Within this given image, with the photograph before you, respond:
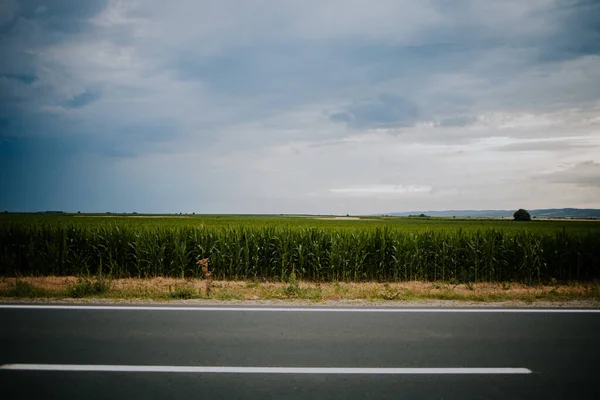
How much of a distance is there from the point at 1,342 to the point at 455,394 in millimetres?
6284

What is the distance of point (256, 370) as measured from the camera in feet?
15.6

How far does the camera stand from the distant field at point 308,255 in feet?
47.1

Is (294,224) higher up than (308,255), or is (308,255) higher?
(294,224)

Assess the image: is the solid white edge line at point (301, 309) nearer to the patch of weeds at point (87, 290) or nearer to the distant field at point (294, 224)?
the patch of weeds at point (87, 290)

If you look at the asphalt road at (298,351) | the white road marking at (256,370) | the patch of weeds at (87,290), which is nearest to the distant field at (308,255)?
the patch of weeds at (87,290)

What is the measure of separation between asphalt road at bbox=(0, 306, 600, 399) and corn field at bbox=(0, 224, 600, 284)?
6479 millimetres

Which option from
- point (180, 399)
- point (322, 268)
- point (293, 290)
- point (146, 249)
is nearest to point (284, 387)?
point (180, 399)

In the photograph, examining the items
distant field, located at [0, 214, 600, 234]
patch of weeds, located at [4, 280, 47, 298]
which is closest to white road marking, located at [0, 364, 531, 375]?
patch of weeds, located at [4, 280, 47, 298]

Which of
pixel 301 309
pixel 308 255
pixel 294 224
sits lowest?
pixel 301 309

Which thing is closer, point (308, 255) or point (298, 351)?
point (298, 351)

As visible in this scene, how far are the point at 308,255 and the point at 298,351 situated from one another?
8928 mm

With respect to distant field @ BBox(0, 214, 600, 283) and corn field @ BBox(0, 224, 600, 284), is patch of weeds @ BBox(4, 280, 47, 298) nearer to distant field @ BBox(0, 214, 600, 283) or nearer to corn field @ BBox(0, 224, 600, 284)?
distant field @ BBox(0, 214, 600, 283)

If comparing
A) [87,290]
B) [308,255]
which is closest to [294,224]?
[308,255]

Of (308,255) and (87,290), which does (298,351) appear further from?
(308,255)
